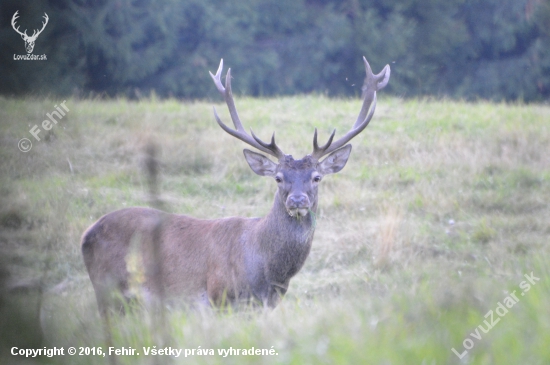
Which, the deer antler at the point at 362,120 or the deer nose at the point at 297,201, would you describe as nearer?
the deer nose at the point at 297,201

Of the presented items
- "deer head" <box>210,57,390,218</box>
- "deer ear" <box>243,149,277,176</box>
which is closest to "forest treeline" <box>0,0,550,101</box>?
"deer head" <box>210,57,390,218</box>

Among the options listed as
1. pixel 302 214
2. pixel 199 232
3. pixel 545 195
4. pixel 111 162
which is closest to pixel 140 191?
pixel 111 162

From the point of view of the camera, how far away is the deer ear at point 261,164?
577 cm

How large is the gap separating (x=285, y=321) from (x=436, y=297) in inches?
32.4

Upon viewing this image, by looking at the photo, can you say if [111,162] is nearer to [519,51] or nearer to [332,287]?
[332,287]

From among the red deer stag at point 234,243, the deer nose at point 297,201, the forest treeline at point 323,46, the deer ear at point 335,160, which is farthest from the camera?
the forest treeline at point 323,46

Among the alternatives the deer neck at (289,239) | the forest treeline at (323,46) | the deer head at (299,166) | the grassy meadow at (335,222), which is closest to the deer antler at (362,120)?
the deer head at (299,166)

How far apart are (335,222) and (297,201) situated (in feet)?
10.9

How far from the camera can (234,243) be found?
5.51 metres

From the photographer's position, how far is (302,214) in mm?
5223

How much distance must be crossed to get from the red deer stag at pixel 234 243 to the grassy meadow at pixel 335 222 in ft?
1.08

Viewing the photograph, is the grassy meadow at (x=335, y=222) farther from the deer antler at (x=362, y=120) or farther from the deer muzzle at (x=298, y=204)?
the deer antler at (x=362, y=120)

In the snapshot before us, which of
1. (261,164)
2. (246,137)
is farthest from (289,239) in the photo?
(246,137)

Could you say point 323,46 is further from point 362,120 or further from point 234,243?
point 234,243
